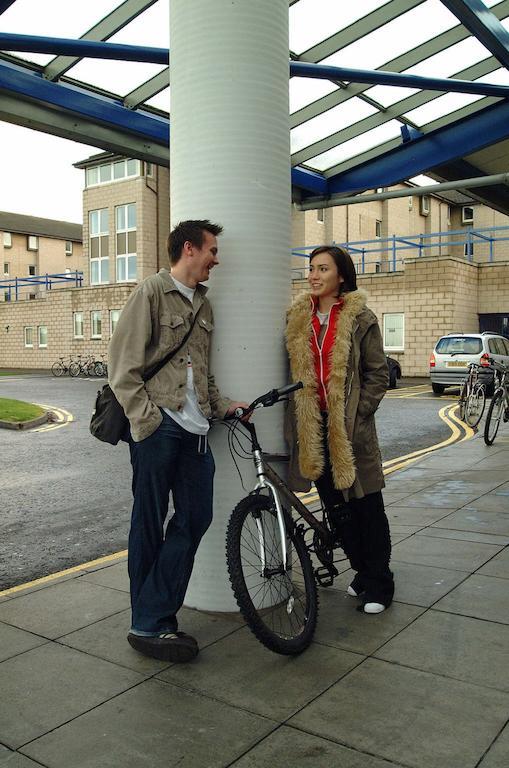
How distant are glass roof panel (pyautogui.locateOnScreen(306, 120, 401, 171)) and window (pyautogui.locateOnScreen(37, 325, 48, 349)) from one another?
33.1 meters

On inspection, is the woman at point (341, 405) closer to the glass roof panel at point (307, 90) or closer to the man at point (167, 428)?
the man at point (167, 428)

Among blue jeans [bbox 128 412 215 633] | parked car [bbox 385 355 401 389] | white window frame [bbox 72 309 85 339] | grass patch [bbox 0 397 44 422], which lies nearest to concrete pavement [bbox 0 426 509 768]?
blue jeans [bbox 128 412 215 633]

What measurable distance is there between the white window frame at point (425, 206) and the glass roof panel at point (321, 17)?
3410 centimetres

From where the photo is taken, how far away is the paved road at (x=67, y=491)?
527 cm

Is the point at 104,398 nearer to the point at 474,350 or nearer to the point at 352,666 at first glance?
the point at 352,666

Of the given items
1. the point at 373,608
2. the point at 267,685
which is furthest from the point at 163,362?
the point at 373,608

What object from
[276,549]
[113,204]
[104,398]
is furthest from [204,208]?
[113,204]

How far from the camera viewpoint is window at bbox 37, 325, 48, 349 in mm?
42094

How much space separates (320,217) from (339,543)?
33.8m

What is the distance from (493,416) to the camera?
10203 mm

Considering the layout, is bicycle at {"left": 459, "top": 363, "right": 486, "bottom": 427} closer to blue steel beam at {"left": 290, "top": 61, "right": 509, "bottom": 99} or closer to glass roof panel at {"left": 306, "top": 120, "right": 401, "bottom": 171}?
glass roof panel at {"left": 306, "top": 120, "right": 401, "bottom": 171}

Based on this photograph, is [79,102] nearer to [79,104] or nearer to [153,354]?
[79,104]

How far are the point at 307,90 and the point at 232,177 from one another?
7.63 m

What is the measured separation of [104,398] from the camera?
3.27 m
